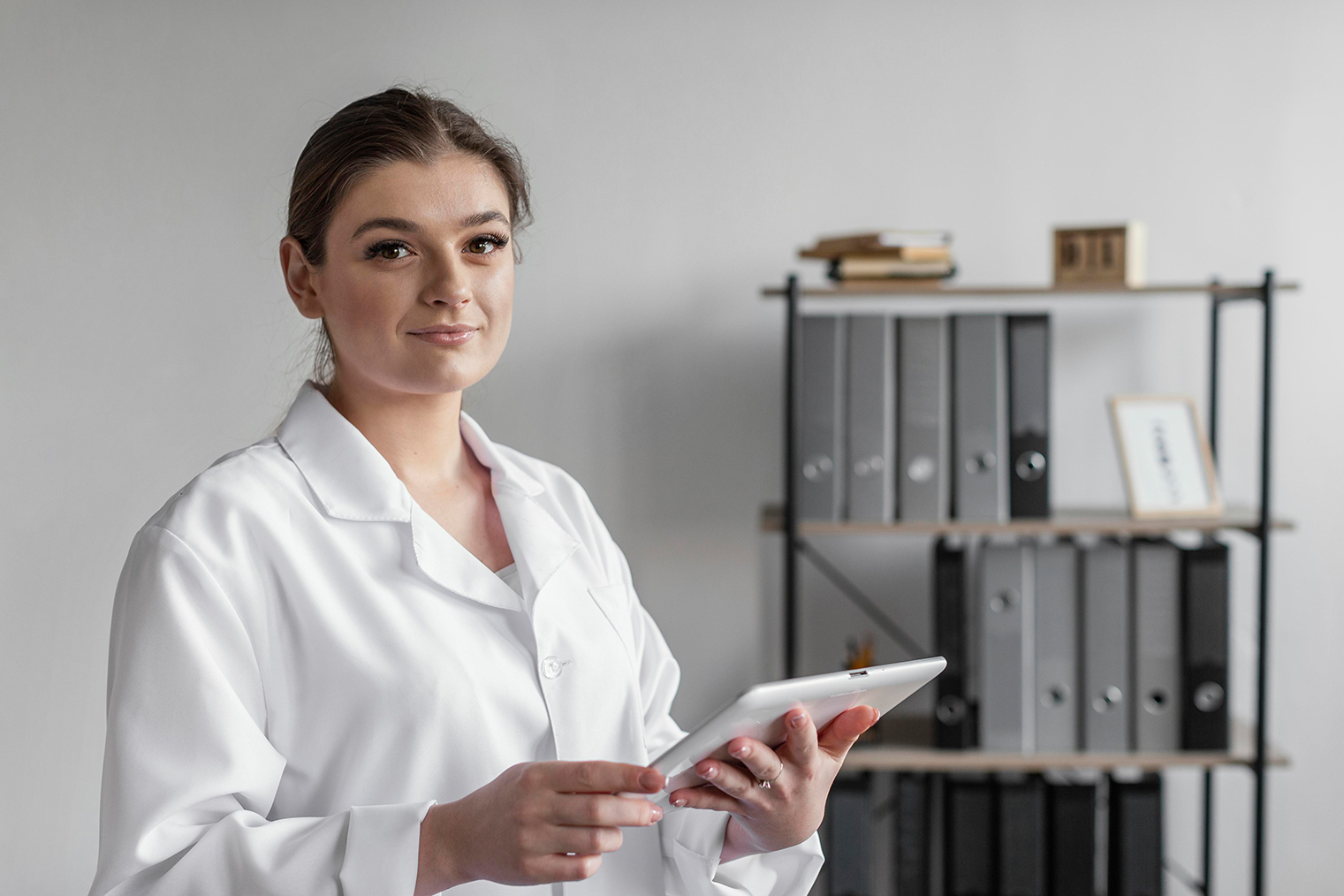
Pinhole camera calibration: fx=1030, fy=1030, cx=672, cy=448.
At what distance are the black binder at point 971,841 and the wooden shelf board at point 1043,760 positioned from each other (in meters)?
0.10

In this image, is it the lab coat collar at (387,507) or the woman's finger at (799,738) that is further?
the lab coat collar at (387,507)

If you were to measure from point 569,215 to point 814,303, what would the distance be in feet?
1.91

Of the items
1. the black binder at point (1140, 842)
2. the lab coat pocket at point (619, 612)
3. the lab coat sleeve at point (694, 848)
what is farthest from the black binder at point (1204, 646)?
the lab coat pocket at point (619, 612)

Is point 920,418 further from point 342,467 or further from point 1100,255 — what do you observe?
point 342,467

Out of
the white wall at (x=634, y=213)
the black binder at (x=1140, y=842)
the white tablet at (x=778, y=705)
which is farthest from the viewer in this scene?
the white wall at (x=634, y=213)

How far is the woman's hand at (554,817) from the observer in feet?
2.55

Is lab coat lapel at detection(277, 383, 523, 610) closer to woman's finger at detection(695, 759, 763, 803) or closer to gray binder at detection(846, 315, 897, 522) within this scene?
woman's finger at detection(695, 759, 763, 803)

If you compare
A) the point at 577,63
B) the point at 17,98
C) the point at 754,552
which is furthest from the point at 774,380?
the point at 17,98

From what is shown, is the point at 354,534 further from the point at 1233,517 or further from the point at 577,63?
the point at 1233,517

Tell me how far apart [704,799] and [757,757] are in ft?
0.26

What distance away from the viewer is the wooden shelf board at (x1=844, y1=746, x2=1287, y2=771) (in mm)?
1961

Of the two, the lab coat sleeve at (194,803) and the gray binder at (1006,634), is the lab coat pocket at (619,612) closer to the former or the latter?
the lab coat sleeve at (194,803)

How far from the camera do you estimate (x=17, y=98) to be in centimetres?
227

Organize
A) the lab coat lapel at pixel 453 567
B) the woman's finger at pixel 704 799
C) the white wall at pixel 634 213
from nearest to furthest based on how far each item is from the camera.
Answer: the woman's finger at pixel 704 799 → the lab coat lapel at pixel 453 567 → the white wall at pixel 634 213
